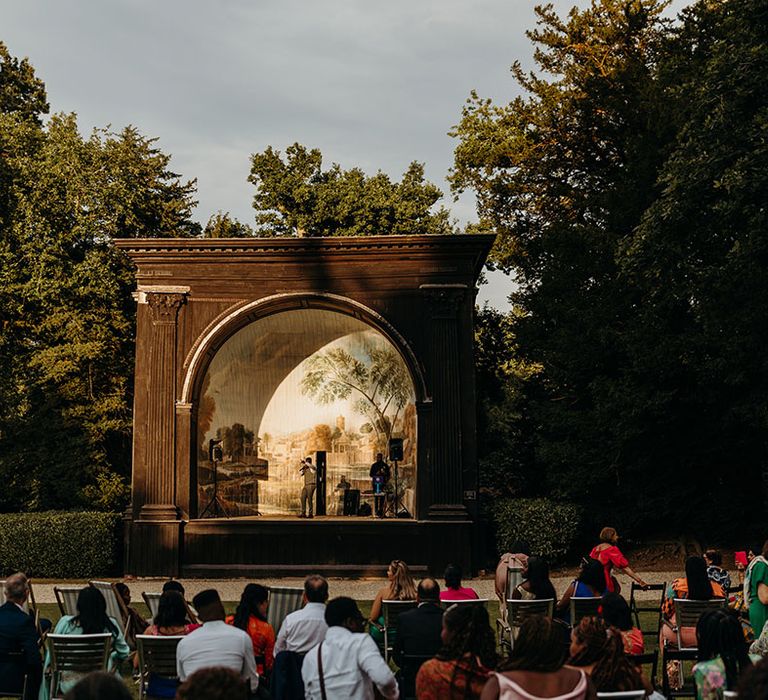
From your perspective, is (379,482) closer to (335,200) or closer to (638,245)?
(638,245)

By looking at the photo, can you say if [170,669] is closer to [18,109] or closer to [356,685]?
[356,685]

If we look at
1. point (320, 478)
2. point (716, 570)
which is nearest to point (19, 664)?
point (716, 570)

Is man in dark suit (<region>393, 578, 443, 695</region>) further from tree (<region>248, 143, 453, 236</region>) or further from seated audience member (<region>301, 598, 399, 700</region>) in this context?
tree (<region>248, 143, 453, 236</region>)

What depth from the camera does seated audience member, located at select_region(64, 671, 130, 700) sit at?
3.45 m

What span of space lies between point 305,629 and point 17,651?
94.6 inches

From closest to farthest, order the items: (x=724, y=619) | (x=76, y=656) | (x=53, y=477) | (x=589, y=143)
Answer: (x=724, y=619)
(x=76, y=656)
(x=53, y=477)
(x=589, y=143)

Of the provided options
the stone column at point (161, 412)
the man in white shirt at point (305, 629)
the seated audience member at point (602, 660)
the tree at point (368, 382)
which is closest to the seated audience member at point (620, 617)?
the seated audience member at point (602, 660)

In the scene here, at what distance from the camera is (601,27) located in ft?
97.3

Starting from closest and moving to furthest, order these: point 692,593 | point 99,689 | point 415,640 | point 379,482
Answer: point 99,689 < point 415,640 < point 692,593 < point 379,482

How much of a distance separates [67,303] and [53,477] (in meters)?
4.98

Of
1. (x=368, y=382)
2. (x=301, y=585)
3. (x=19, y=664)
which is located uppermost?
(x=368, y=382)

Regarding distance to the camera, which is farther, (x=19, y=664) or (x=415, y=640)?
(x=19, y=664)

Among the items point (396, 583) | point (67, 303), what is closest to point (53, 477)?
point (67, 303)

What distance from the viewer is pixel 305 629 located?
7.30m
